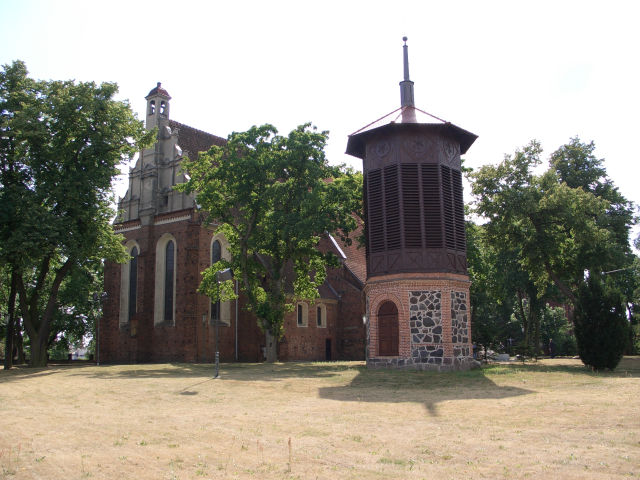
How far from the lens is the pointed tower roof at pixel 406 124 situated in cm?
2512

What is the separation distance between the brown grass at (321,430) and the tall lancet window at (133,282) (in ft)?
78.5

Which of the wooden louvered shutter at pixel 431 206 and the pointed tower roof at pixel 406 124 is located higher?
the pointed tower roof at pixel 406 124

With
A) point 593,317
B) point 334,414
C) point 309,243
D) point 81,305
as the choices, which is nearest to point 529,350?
point 593,317

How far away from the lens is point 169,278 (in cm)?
4053

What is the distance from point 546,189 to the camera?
103 ft


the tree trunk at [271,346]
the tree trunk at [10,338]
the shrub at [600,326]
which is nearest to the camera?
the shrub at [600,326]

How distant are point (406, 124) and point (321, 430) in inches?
671

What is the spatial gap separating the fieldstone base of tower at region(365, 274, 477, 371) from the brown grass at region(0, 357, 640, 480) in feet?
15.8

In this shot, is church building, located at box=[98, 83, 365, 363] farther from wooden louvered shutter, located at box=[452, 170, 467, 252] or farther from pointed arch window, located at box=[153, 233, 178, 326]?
wooden louvered shutter, located at box=[452, 170, 467, 252]

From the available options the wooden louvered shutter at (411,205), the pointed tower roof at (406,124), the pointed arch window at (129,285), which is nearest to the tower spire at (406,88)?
the pointed tower roof at (406,124)

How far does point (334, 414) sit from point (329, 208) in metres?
17.6

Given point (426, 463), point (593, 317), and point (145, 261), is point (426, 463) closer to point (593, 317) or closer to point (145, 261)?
point (593, 317)

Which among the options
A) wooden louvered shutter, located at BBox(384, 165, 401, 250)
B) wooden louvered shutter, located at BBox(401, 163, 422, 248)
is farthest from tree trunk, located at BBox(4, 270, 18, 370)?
wooden louvered shutter, located at BBox(401, 163, 422, 248)

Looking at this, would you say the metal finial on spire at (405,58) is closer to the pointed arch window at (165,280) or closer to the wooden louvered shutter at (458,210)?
the wooden louvered shutter at (458,210)
